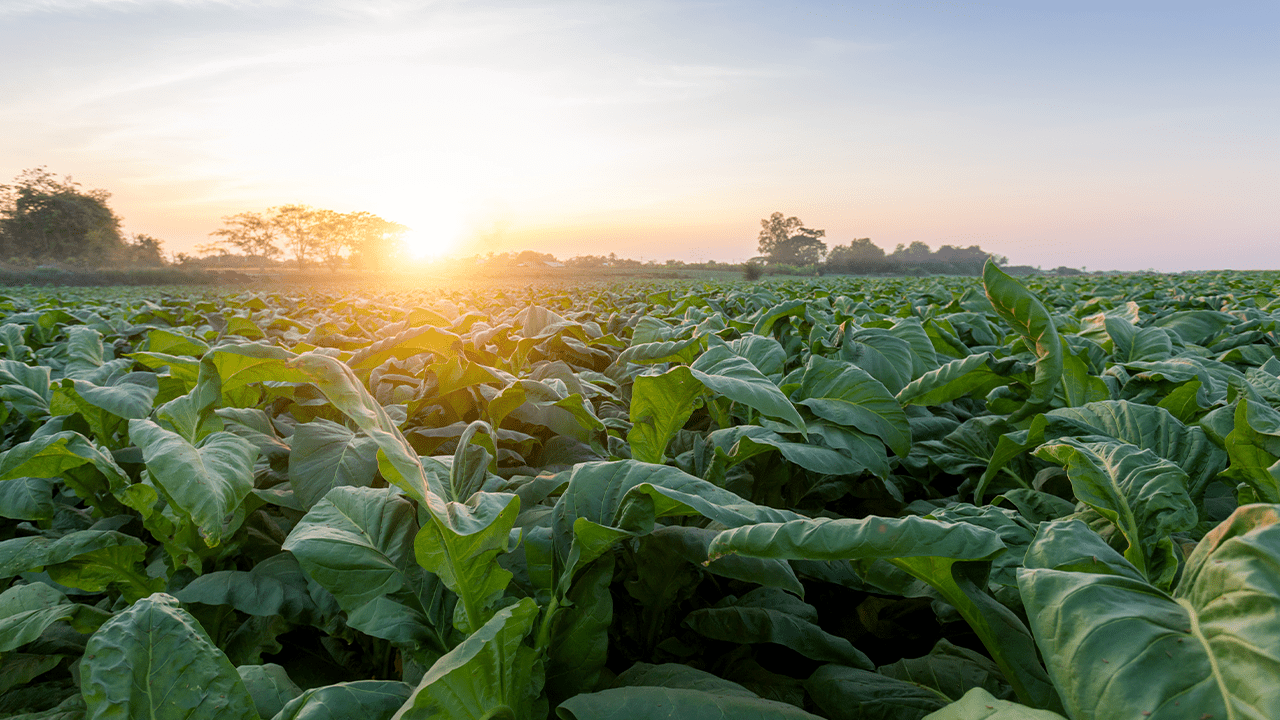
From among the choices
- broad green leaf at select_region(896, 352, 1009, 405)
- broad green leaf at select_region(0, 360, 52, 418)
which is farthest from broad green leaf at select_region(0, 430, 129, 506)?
broad green leaf at select_region(896, 352, 1009, 405)

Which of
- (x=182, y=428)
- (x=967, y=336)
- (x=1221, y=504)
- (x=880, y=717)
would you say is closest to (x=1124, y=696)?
(x=880, y=717)

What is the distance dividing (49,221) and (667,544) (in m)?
80.6

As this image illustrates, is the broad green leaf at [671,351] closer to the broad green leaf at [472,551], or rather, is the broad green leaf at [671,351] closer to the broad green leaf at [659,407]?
the broad green leaf at [659,407]

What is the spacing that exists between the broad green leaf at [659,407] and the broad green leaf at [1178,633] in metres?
0.64

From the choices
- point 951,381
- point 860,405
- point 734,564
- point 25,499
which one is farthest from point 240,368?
point 951,381

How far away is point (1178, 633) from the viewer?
0.48 m

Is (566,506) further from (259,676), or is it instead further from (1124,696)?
(1124,696)

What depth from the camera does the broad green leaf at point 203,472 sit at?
0.93m

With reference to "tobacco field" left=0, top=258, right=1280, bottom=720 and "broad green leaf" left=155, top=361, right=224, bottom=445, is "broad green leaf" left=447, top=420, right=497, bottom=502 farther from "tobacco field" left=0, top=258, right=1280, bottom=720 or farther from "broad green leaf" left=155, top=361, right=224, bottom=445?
"broad green leaf" left=155, top=361, right=224, bottom=445

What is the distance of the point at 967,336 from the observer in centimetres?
274

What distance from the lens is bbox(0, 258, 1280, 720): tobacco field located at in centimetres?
59

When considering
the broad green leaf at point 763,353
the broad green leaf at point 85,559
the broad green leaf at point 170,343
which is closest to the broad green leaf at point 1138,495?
the broad green leaf at point 763,353

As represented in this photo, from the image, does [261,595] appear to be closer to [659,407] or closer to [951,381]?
[659,407]

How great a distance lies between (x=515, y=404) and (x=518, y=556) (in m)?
0.61
